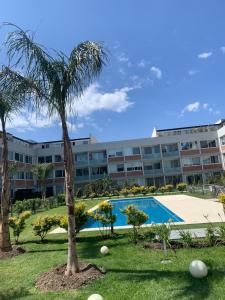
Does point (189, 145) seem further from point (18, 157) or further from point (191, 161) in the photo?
point (18, 157)

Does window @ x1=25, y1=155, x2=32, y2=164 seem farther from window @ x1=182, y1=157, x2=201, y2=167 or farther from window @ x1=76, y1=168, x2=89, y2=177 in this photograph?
window @ x1=182, y1=157, x2=201, y2=167

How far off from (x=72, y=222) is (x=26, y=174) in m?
42.1

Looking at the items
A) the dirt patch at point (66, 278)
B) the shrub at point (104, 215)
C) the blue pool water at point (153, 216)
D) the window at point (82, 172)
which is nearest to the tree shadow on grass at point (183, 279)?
the dirt patch at point (66, 278)

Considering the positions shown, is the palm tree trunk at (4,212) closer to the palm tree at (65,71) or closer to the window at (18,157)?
the palm tree at (65,71)

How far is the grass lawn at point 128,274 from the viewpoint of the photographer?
5.39 metres

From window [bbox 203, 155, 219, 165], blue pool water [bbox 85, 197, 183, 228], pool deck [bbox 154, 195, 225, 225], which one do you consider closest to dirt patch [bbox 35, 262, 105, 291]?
pool deck [bbox 154, 195, 225, 225]

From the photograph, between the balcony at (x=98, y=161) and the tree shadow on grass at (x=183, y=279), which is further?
the balcony at (x=98, y=161)

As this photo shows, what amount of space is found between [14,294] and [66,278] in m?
1.05

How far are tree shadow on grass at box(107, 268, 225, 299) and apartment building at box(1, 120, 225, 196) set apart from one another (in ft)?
135

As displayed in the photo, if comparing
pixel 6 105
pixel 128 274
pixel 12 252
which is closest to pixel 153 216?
pixel 12 252

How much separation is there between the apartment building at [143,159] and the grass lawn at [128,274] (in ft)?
126

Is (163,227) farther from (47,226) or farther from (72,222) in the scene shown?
(47,226)

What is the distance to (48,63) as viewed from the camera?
22.6ft

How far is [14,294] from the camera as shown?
5949mm
